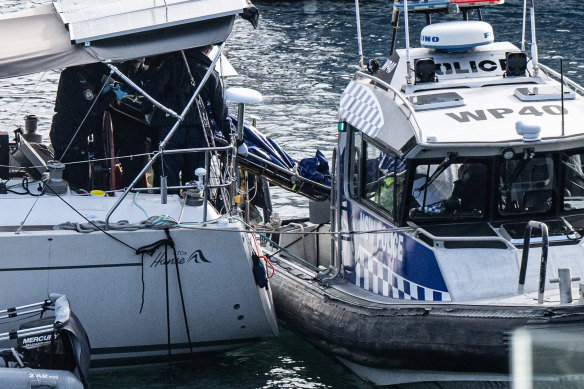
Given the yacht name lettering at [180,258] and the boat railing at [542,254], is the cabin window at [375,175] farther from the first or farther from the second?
the yacht name lettering at [180,258]

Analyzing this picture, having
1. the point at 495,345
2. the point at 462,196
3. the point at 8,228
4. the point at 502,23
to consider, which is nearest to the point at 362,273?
the point at 462,196

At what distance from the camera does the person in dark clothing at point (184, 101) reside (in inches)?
368

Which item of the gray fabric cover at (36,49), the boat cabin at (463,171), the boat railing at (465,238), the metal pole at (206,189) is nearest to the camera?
the boat railing at (465,238)

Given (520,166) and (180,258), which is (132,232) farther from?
(520,166)

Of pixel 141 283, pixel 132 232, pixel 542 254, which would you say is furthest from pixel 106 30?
pixel 542 254

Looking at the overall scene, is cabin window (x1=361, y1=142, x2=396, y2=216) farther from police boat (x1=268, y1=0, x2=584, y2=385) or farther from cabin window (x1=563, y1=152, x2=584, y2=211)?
cabin window (x1=563, y1=152, x2=584, y2=211)

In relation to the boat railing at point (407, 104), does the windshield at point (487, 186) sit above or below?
below

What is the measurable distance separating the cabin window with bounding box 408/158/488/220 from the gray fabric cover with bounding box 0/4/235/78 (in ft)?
8.09

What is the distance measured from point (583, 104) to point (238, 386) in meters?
3.97

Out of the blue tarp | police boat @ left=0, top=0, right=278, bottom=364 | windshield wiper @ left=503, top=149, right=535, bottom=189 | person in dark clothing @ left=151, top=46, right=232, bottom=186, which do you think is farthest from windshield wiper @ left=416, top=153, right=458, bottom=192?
the blue tarp

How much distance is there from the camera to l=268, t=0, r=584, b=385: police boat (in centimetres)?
762

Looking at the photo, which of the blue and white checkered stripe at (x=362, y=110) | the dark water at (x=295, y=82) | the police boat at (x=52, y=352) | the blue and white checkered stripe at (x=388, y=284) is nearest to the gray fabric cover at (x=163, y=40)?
the blue and white checkered stripe at (x=362, y=110)

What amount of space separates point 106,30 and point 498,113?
3483 mm

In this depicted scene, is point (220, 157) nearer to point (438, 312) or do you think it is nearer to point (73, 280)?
point (73, 280)
